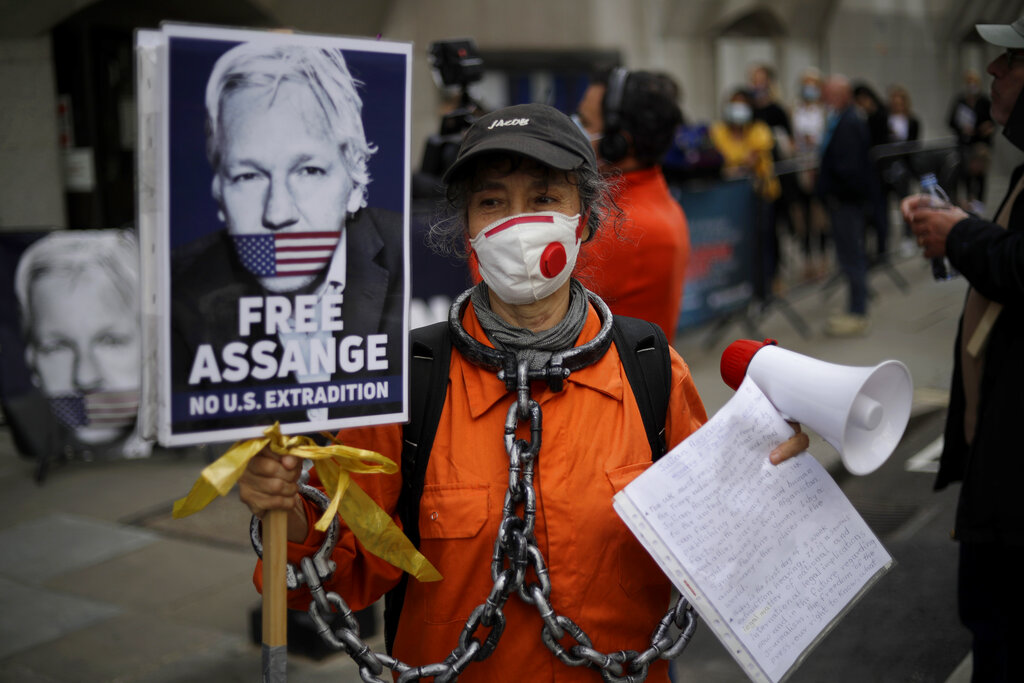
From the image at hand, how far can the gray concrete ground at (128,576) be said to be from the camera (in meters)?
4.25

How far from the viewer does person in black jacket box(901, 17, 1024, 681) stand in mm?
2729

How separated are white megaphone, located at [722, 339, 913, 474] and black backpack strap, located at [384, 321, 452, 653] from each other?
1.96 ft

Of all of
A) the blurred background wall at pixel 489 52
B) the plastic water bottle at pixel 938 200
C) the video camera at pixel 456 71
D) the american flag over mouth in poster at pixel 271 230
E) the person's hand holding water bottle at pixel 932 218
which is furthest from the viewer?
the blurred background wall at pixel 489 52

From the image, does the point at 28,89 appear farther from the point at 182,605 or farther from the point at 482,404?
the point at 482,404

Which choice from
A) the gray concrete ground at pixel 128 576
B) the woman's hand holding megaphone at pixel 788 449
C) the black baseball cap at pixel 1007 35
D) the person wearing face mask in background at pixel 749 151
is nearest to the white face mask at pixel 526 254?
the woman's hand holding megaphone at pixel 788 449

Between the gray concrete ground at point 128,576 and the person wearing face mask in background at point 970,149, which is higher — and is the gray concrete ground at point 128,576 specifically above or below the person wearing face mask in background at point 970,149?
below

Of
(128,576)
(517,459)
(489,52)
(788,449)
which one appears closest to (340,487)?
(517,459)

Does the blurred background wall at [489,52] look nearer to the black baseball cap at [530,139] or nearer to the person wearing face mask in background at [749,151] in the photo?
the person wearing face mask in background at [749,151]

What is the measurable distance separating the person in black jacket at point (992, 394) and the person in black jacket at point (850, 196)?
660 centimetres

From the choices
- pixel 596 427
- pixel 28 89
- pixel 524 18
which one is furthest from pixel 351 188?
pixel 524 18

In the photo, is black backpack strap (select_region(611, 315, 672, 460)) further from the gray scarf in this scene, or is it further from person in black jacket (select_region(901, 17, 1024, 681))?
person in black jacket (select_region(901, 17, 1024, 681))

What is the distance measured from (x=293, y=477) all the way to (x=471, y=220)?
0.68 metres

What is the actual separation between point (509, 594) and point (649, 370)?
21.2 inches

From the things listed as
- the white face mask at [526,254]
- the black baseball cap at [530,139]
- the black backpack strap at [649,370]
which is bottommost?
the black backpack strap at [649,370]
